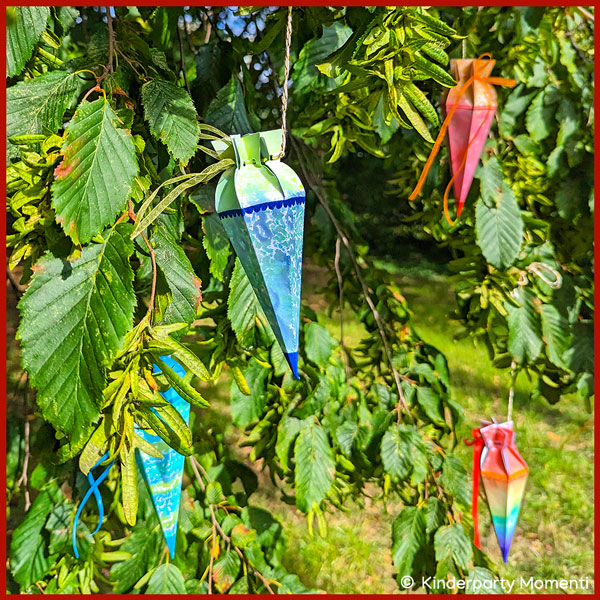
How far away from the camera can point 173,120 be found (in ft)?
1.76

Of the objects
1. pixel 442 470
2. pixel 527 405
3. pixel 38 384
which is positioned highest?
pixel 38 384

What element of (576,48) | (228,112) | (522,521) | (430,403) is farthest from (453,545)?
(522,521)

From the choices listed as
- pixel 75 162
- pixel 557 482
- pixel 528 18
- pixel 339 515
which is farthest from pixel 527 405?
pixel 75 162

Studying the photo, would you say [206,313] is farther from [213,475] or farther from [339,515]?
[339,515]

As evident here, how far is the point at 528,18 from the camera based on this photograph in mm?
1054

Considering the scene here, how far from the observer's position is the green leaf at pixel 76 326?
0.42m

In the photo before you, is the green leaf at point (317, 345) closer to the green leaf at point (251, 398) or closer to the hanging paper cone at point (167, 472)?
the green leaf at point (251, 398)

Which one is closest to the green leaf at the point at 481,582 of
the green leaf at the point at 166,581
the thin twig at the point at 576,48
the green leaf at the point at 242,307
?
the green leaf at the point at 166,581

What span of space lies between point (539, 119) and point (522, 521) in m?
1.52

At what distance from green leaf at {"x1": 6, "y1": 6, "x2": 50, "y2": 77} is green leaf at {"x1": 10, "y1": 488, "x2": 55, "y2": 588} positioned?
0.68 metres

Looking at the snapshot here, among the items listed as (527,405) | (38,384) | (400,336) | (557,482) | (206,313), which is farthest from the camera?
(527,405)

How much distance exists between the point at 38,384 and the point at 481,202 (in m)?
0.91

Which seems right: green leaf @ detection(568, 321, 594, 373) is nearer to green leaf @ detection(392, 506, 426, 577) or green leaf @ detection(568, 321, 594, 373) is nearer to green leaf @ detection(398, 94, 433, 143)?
green leaf @ detection(392, 506, 426, 577)

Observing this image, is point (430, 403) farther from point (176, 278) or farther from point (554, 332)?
point (176, 278)
